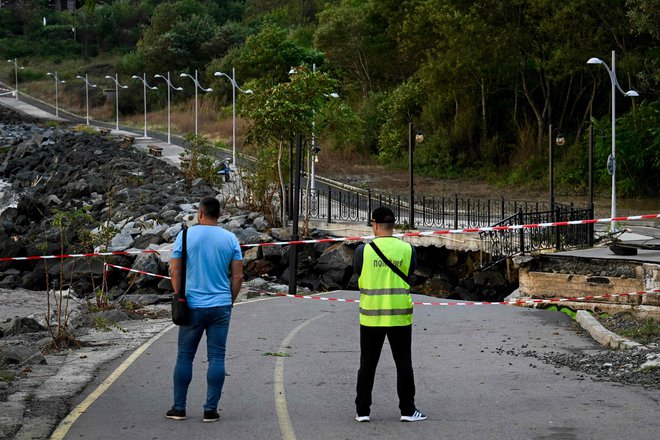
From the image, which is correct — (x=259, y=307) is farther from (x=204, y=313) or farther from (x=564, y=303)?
(x=204, y=313)

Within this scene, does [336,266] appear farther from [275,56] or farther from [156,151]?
[275,56]

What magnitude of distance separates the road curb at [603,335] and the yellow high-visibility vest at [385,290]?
446 cm

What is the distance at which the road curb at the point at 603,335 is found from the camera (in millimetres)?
12852

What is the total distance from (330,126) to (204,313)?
105 ft

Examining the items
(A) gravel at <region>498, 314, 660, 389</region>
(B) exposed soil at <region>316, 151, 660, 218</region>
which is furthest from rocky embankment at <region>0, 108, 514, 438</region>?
(B) exposed soil at <region>316, 151, 660, 218</region>

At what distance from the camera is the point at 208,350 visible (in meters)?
9.16

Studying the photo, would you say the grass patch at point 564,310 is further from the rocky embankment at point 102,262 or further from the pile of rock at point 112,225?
the pile of rock at point 112,225

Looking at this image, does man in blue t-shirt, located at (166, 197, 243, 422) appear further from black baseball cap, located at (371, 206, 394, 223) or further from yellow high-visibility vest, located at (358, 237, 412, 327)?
black baseball cap, located at (371, 206, 394, 223)

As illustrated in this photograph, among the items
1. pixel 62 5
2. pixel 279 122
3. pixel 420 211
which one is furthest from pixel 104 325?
pixel 62 5

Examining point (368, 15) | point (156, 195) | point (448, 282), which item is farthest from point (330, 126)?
point (368, 15)

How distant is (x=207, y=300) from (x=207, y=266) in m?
0.28

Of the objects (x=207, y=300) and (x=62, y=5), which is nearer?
(x=207, y=300)

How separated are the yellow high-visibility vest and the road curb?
4.46 m

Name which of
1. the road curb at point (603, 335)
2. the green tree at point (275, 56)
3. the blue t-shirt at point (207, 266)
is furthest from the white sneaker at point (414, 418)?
the green tree at point (275, 56)
